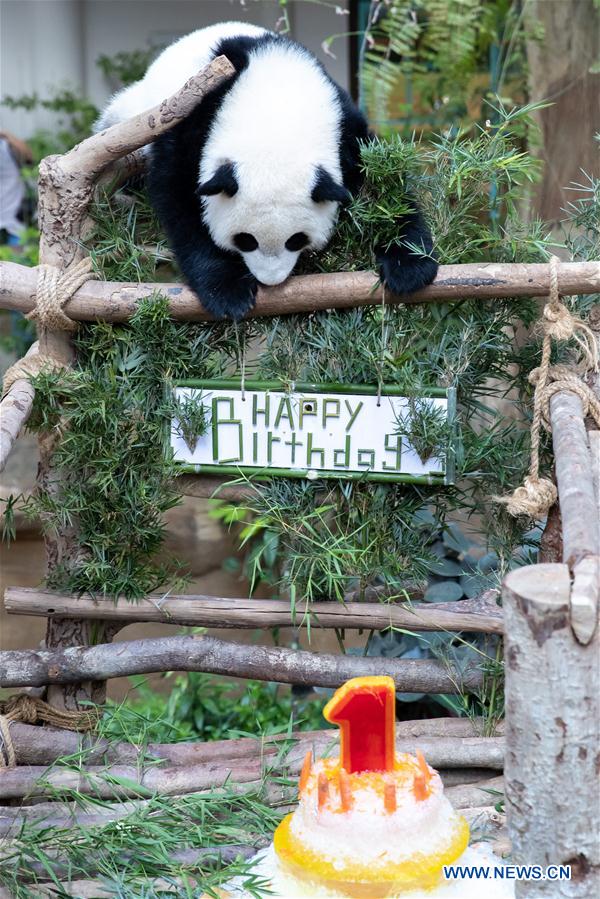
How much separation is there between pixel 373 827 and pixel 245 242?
1.38 meters

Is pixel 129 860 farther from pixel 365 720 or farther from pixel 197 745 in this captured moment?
pixel 365 720

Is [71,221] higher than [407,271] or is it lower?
higher

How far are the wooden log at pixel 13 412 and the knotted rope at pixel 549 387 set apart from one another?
3.54 feet

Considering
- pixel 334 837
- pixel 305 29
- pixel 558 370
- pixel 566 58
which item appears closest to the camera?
pixel 334 837

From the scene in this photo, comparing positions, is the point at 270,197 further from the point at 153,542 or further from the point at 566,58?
the point at 566,58

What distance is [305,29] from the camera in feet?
16.8

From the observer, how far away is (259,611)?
93.1 inches

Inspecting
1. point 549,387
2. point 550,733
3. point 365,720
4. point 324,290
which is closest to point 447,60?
point 324,290

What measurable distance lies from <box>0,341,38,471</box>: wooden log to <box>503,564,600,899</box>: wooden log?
44.6 inches

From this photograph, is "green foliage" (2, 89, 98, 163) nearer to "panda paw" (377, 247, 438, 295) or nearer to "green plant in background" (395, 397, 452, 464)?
"panda paw" (377, 247, 438, 295)

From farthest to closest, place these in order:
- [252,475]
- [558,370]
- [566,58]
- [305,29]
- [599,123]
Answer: [305,29] → [566,58] → [599,123] → [252,475] → [558,370]

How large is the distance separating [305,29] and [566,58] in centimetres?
157

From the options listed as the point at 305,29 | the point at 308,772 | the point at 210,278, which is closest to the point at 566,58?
the point at 305,29

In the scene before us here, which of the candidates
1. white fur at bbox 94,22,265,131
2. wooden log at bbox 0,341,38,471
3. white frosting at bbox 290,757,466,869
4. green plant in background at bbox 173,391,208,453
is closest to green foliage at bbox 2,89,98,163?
white fur at bbox 94,22,265,131
